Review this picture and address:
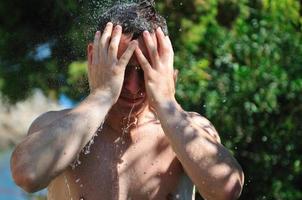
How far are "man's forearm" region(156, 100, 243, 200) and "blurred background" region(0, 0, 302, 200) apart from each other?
2.08 meters

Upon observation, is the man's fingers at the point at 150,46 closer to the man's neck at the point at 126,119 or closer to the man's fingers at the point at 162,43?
the man's fingers at the point at 162,43

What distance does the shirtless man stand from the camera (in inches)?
116

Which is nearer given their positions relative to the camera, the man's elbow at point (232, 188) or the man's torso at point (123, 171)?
the man's elbow at point (232, 188)

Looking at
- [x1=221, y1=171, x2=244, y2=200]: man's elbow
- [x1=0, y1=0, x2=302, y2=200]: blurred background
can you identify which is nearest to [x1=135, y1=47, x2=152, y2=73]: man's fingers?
[x1=221, y1=171, x2=244, y2=200]: man's elbow

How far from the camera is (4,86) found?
7.54 meters

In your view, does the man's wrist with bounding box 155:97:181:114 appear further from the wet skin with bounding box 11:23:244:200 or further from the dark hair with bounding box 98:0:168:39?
the dark hair with bounding box 98:0:168:39

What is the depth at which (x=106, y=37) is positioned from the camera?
3158 millimetres

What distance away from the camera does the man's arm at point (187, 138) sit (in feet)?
9.77

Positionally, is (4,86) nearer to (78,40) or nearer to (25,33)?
(25,33)

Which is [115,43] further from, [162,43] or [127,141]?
[127,141]

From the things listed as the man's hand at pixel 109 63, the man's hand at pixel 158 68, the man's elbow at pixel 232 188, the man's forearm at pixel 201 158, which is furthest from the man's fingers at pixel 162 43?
the man's elbow at pixel 232 188

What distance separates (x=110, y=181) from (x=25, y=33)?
4714 millimetres

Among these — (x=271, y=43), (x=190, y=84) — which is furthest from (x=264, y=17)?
(x=190, y=84)

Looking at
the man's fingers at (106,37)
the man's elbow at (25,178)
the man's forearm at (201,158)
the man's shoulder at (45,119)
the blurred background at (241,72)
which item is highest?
the man's fingers at (106,37)
